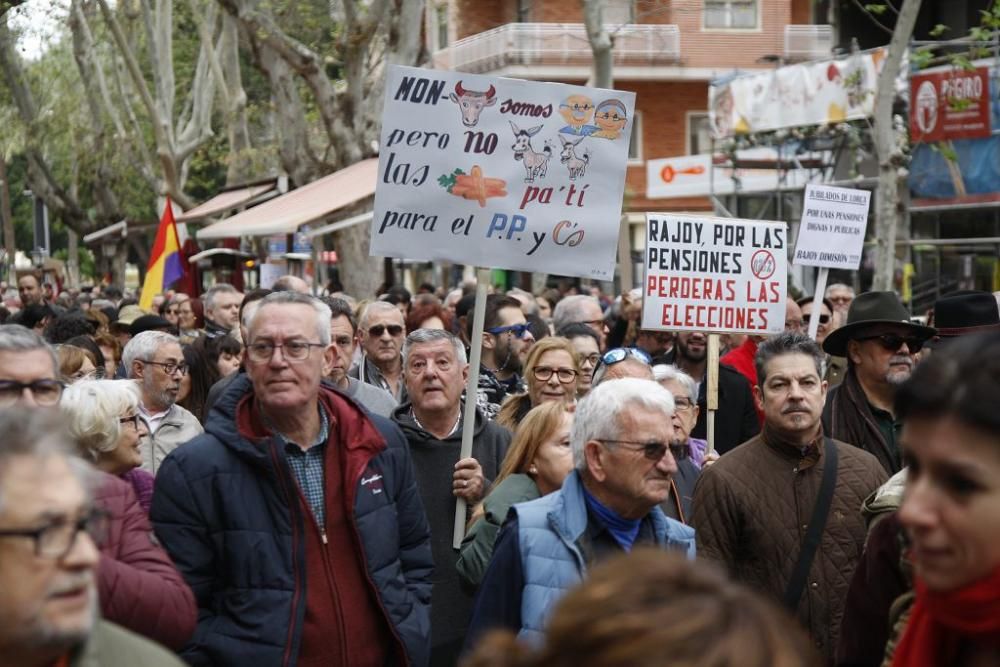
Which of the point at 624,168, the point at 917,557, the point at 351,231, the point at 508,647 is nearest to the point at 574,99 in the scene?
the point at 624,168

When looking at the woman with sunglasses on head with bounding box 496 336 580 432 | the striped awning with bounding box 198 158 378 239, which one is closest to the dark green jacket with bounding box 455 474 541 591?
the woman with sunglasses on head with bounding box 496 336 580 432

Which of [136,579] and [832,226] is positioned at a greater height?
[832,226]

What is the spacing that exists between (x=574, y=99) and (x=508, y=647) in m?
5.35

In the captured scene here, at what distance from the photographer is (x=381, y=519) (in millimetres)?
4836

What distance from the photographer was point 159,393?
25.8 feet

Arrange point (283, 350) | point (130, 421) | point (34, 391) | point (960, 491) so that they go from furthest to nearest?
point (130, 421) < point (283, 350) < point (34, 391) < point (960, 491)

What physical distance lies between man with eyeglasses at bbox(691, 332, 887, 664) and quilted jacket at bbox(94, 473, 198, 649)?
230 centimetres

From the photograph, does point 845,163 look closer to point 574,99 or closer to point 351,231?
point 351,231

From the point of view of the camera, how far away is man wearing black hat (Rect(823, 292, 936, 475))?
6863 mm

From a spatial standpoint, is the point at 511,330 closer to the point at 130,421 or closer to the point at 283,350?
the point at 130,421

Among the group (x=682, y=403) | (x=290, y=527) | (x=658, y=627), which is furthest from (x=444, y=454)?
(x=658, y=627)

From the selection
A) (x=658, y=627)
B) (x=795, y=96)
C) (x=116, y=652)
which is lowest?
(x=116, y=652)

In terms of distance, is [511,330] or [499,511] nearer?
[499,511]

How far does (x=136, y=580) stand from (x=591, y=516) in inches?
57.3
